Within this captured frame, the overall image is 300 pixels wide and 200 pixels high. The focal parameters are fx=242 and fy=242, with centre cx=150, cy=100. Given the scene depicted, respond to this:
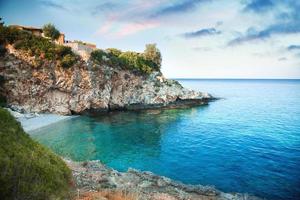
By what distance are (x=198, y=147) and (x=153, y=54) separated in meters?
57.4

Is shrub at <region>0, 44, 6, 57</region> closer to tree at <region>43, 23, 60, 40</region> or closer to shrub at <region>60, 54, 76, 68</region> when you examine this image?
shrub at <region>60, 54, 76, 68</region>

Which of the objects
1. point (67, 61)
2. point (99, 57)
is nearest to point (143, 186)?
point (67, 61)

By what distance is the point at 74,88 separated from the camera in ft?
180

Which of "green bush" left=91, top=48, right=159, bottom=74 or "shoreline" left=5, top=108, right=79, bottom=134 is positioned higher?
"green bush" left=91, top=48, right=159, bottom=74

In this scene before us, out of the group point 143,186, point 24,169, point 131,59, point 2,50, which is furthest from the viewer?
point 131,59

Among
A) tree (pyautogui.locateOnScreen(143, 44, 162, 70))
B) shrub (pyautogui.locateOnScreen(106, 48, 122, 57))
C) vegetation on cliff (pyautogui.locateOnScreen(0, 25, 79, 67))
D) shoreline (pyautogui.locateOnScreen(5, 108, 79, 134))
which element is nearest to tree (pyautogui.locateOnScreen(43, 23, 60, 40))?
vegetation on cliff (pyautogui.locateOnScreen(0, 25, 79, 67))

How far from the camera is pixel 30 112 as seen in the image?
49.6 metres

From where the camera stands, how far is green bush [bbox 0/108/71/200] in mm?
7825

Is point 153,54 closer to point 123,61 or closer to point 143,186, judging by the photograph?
point 123,61

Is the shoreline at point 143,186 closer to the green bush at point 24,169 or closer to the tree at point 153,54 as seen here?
the green bush at point 24,169

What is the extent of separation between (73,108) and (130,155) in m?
29.5

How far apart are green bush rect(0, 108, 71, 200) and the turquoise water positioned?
14.5 m

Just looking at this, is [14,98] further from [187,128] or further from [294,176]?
[294,176]

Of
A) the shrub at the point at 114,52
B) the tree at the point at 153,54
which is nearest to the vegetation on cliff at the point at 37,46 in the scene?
the shrub at the point at 114,52
